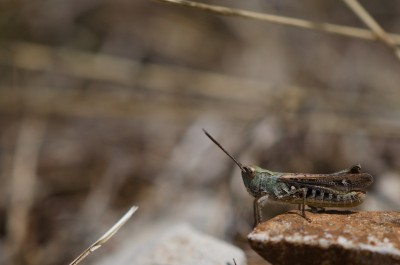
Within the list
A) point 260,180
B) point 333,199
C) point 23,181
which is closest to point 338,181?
point 333,199

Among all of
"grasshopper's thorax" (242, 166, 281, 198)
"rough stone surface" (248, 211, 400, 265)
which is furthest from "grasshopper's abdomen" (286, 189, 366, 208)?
→ "rough stone surface" (248, 211, 400, 265)

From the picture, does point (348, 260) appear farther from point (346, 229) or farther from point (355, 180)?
point (355, 180)

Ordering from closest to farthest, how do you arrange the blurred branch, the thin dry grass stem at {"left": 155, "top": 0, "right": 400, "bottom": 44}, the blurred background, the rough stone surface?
1. the rough stone surface
2. the thin dry grass stem at {"left": 155, "top": 0, "right": 400, "bottom": 44}
3. the blurred background
4. the blurred branch

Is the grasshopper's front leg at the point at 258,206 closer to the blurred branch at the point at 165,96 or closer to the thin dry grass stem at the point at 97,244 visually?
the thin dry grass stem at the point at 97,244

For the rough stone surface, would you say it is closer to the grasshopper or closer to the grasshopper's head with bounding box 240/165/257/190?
the grasshopper

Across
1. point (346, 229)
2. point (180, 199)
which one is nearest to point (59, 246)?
point (180, 199)

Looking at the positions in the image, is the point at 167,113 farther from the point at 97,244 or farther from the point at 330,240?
the point at 330,240
